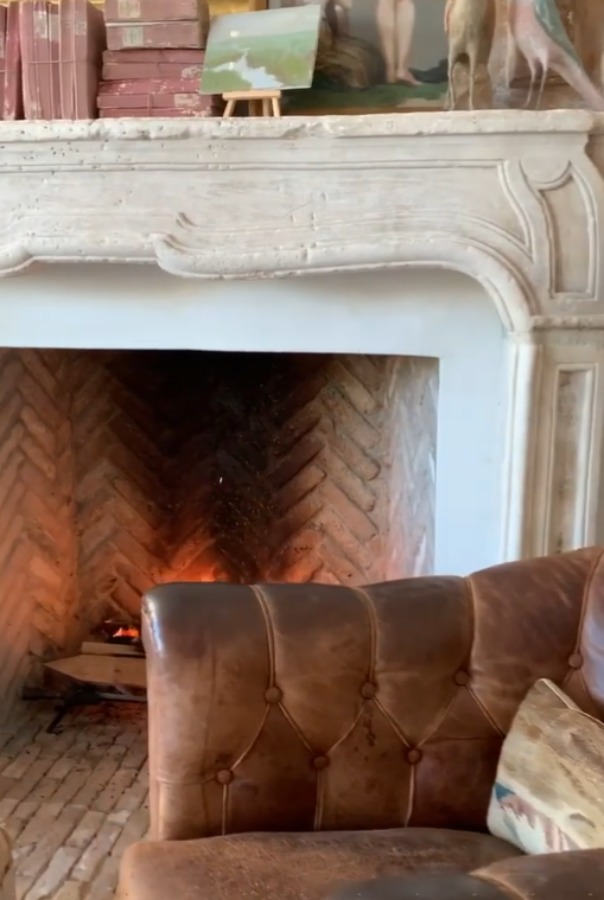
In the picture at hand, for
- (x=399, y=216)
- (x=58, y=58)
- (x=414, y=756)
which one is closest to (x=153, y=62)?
(x=58, y=58)

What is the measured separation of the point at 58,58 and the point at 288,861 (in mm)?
1438

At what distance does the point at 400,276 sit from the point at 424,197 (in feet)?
0.57

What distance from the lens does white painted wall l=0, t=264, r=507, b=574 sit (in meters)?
1.72

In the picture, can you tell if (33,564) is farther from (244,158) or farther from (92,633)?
(244,158)

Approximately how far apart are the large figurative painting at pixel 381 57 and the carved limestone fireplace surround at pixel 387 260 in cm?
20

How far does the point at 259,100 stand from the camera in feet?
5.64

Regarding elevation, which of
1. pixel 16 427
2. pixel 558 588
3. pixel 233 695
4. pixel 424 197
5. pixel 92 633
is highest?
pixel 424 197

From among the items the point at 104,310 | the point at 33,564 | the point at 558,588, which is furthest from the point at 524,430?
the point at 33,564

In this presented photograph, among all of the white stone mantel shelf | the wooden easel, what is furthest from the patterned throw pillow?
the wooden easel

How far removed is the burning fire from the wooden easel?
4.95 ft

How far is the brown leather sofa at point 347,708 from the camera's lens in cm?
121

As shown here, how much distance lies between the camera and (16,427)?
2344 mm

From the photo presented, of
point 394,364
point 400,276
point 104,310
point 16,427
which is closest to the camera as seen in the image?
point 400,276

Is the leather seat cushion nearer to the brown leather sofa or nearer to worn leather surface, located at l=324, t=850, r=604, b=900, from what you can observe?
the brown leather sofa
